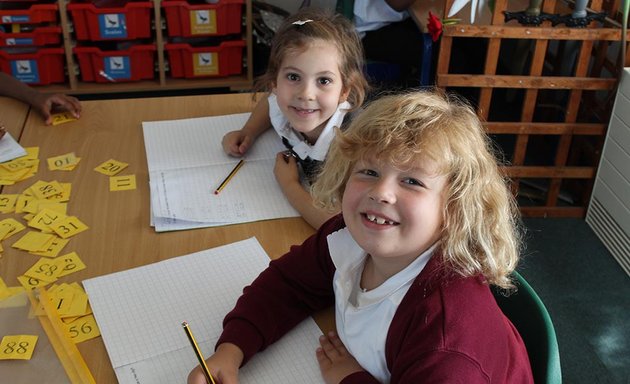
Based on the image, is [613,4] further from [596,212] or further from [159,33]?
[159,33]

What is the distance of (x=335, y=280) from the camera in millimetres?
1045

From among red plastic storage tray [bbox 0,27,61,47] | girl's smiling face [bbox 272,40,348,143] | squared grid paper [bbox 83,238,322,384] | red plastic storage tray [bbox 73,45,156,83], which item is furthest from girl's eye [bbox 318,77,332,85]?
red plastic storage tray [bbox 0,27,61,47]

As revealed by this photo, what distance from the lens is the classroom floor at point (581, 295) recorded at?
6.37 feet

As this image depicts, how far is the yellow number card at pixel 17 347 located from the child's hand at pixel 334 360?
405 mm

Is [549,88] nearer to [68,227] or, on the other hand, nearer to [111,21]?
[68,227]

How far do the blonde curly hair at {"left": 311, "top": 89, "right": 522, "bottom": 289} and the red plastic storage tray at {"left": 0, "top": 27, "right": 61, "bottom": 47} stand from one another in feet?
8.79

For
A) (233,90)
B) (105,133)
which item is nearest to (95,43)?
(233,90)

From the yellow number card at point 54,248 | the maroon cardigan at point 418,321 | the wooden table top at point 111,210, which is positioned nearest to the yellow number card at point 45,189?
the wooden table top at point 111,210

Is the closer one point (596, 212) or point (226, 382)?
point (226, 382)

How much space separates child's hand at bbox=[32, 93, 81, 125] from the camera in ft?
5.29

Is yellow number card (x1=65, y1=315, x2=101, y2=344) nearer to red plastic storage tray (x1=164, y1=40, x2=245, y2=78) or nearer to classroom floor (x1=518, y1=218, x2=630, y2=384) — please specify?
classroom floor (x1=518, y1=218, x2=630, y2=384)

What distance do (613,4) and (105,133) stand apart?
1704 mm

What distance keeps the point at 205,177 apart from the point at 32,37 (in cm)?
225

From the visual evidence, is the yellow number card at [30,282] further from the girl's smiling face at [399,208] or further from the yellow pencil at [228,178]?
the girl's smiling face at [399,208]
